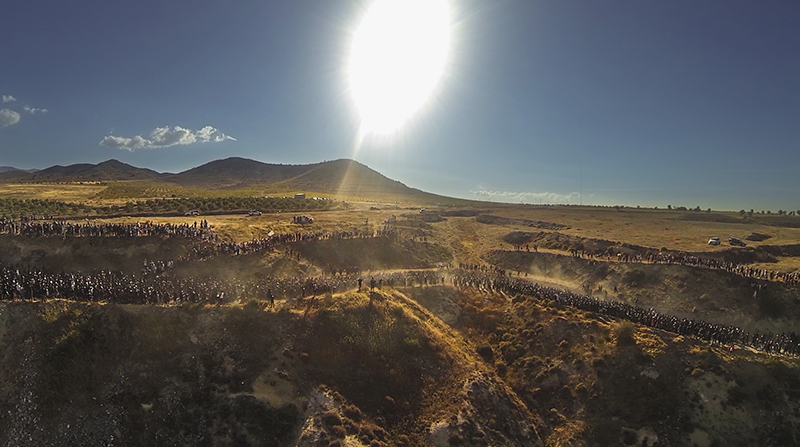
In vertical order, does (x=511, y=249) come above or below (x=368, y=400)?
above

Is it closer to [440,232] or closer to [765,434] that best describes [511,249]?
[440,232]

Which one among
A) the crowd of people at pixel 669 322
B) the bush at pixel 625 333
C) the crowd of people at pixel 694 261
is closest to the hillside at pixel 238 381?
the bush at pixel 625 333

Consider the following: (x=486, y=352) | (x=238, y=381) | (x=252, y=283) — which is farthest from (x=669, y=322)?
(x=252, y=283)

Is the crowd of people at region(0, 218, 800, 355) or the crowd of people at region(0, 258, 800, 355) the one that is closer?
the crowd of people at region(0, 258, 800, 355)

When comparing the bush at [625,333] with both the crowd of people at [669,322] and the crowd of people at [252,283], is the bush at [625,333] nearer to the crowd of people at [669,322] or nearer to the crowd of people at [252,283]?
the crowd of people at [669,322]

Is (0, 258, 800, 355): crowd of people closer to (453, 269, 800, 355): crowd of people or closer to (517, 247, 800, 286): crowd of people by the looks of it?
(453, 269, 800, 355): crowd of people

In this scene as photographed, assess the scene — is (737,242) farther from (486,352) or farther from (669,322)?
(486,352)

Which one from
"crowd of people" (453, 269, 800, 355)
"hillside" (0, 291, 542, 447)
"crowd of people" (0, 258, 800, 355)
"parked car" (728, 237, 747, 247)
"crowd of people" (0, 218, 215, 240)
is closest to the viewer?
"hillside" (0, 291, 542, 447)

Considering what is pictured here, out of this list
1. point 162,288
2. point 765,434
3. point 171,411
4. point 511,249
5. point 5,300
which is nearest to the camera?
point 171,411

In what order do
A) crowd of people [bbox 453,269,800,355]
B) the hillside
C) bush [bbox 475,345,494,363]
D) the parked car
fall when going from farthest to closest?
the parked car
bush [bbox 475,345,494,363]
crowd of people [bbox 453,269,800,355]
the hillside

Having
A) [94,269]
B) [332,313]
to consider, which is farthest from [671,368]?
[94,269]

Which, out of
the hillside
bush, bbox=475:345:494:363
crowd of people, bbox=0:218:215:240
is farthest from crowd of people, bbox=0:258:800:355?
bush, bbox=475:345:494:363
